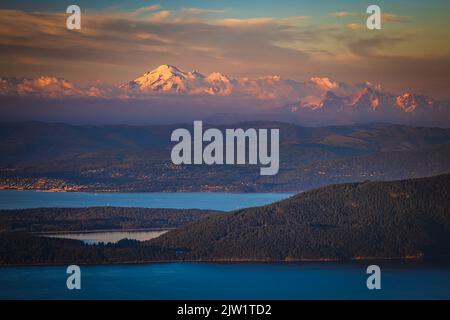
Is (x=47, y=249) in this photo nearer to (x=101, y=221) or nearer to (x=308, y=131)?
(x=101, y=221)

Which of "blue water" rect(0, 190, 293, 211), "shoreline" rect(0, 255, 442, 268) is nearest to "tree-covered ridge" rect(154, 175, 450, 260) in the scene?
"shoreline" rect(0, 255, 442, 268)

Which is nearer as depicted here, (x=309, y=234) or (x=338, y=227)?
(x=309, y=234)

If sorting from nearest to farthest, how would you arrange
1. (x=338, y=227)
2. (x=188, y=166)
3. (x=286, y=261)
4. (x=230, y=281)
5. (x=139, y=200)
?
(x=230, y=281), (x=286, y=261), (x=338, y=227), (x=139, y=200), (x=188, y=166)

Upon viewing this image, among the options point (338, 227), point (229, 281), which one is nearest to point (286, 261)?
point (338, 227)

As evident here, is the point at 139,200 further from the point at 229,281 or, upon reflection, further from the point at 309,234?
the point at 229,281

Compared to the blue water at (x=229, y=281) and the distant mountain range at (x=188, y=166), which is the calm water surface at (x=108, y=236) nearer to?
the blue water at (x=229, y=281)

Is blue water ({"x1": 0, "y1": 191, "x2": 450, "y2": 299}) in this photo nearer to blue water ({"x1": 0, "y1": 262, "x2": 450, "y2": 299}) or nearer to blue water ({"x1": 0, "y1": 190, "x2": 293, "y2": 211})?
blue water ({"x1": 0, "y1": 262, "x2": 450, "y2": 299})

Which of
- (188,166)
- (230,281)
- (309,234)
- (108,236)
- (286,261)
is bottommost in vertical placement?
(230,281)
